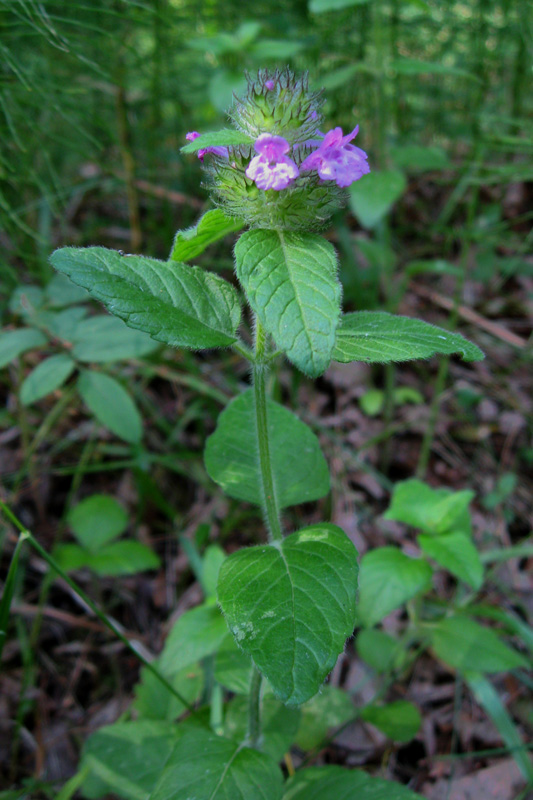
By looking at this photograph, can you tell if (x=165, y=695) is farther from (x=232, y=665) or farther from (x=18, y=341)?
(x=18, y=341)

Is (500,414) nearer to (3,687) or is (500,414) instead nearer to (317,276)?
(317,276)

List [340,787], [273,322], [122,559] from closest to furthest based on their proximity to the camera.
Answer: [273,322] < [340,787] < [122,559]

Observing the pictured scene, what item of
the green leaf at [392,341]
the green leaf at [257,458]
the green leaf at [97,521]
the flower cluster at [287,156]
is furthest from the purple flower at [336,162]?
the green leaf at [97,521]

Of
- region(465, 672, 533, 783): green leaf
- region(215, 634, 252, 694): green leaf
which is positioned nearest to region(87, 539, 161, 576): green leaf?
region(215, 634, 252, 694): green leaf

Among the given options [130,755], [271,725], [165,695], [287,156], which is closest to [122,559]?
[165,695]

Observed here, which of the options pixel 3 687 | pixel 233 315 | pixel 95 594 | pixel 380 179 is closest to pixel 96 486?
pixel 95 594

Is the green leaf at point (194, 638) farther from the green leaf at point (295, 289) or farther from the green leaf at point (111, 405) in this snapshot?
the green leaf at point (295, 289)
